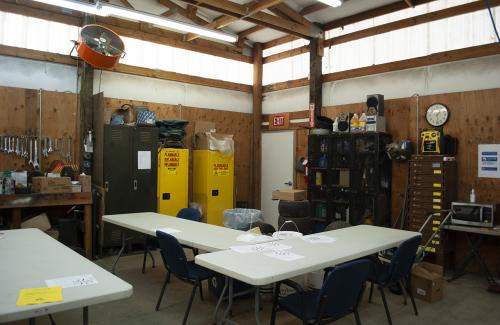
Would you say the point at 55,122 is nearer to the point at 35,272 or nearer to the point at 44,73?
the point at 44,73

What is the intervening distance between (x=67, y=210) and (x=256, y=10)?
4049mm

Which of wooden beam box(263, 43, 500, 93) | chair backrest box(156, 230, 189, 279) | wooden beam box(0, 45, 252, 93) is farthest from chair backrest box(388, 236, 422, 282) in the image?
wooden beam box(0, 45, 252, 93)

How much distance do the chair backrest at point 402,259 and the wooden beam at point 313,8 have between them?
4.41 metres

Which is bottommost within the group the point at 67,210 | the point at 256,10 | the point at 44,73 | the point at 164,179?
the point at 67,210

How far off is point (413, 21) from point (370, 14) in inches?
29.2

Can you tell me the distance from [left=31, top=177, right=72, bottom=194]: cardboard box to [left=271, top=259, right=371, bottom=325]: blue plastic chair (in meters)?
3.72

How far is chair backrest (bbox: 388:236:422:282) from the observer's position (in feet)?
10.3

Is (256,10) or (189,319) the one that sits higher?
(256,10)

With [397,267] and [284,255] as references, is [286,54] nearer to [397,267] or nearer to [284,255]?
[397,267]

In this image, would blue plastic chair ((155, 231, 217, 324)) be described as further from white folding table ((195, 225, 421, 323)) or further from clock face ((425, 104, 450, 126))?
clock face ((425, 104, 450, 126))

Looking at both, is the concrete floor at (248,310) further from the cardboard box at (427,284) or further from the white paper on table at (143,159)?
the white paper on table at (143,159)

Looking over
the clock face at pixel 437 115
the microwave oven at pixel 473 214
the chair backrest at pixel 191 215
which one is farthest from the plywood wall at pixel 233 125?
the microwave oven at pixel 473 214

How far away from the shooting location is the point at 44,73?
5664mm

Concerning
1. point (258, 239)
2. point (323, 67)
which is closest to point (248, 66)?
point (323, 67)
